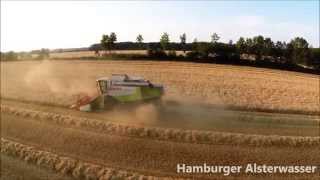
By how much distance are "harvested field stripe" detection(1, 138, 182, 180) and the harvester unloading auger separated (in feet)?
24.1

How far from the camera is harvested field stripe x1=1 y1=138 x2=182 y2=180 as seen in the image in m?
19.7

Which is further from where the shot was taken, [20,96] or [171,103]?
[20,96]

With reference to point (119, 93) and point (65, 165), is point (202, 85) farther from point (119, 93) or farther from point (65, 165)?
point (65, 165)

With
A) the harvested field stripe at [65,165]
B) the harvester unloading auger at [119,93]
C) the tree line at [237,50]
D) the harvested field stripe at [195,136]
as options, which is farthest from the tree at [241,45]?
the harvested field stripe at [65,165]

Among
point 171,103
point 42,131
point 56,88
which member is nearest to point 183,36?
point 171,103

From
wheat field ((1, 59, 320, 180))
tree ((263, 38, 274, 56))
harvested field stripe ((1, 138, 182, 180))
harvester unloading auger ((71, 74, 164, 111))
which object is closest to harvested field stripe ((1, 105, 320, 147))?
wheat field ((1, 59, 320, 180))

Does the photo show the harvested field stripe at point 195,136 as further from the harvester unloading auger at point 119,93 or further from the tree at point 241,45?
the tree at point 241,45

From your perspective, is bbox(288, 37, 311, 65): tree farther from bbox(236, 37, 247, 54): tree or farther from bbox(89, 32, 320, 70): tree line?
bbox(236, 37, 247, 54): tree

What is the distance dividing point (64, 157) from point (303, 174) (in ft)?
37.7

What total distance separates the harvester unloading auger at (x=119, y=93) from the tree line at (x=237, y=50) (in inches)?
122

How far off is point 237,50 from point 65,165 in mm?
17137

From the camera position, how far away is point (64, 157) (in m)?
22.2

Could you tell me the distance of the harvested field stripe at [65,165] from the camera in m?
19.7

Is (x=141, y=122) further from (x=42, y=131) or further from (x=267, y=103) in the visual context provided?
(x=267, y=103)
